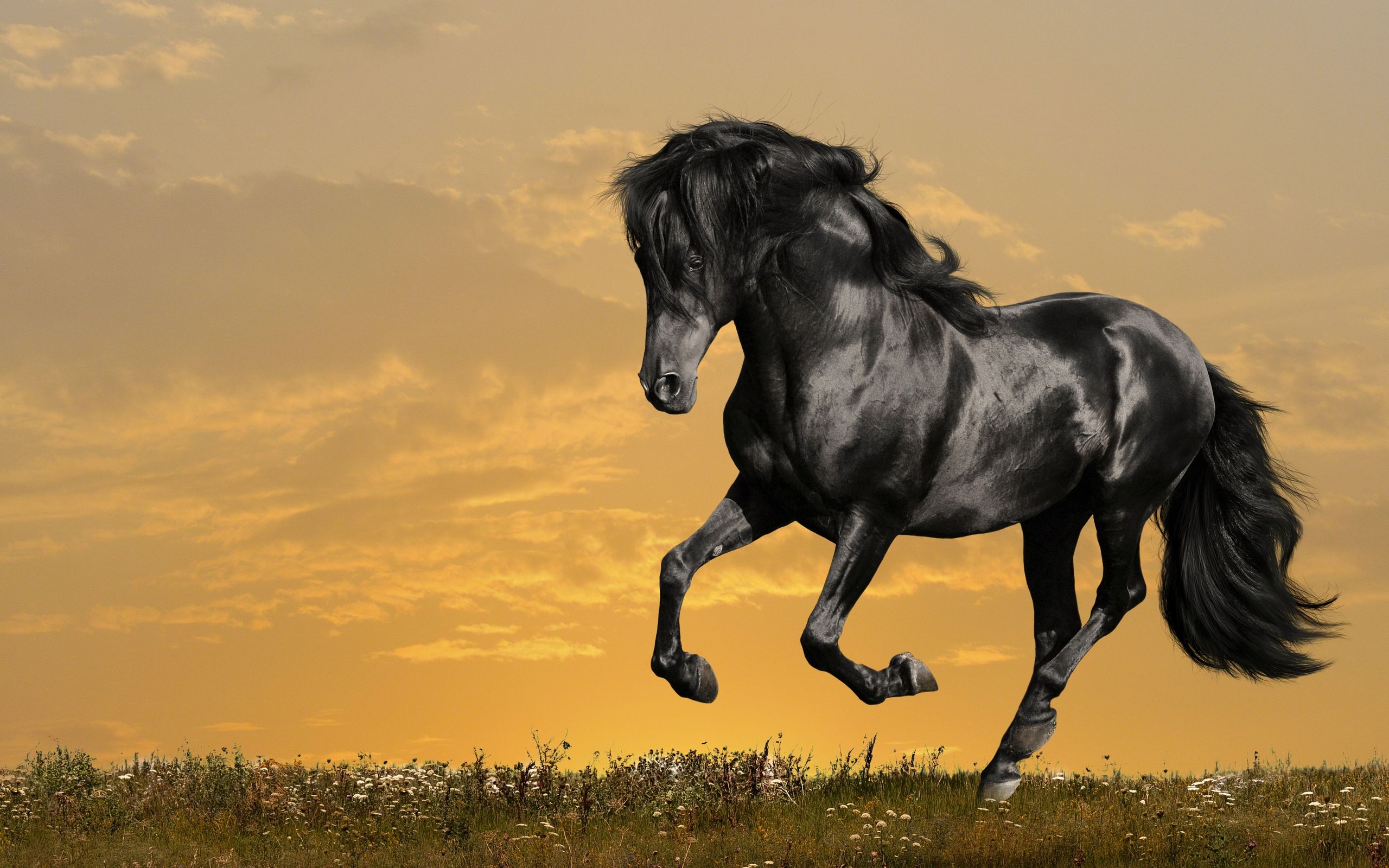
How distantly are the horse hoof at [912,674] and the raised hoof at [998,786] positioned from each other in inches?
39.9

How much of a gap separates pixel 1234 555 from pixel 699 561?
4005 millimetres

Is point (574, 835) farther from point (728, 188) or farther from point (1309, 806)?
point (1309, 806)

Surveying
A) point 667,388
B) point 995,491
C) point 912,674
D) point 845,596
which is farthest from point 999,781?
point 667,388

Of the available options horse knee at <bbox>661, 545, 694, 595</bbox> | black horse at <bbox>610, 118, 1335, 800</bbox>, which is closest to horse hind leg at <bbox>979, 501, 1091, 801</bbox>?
black horse at <bbox>610, 118, 1335, 800</bbox>

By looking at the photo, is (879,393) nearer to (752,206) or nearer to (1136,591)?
(752,206)

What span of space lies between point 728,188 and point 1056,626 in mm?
3870

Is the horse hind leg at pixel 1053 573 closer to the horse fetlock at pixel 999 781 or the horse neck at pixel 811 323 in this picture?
the horse fetlock at pixel 999 781

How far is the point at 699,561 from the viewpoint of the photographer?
8.09 m

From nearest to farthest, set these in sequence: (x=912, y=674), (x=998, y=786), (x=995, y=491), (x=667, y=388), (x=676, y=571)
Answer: (x=667, y=388), (x=676, y=571), (x=912, y=674), (x=995, y=491), (x=998, y=786)

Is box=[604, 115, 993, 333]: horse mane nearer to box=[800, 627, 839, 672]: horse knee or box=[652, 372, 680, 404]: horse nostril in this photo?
box=[652, 372, 680, 404]: horse nostril

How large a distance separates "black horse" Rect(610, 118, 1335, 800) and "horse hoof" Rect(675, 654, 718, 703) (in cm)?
1

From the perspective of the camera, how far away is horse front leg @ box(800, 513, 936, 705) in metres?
7.79

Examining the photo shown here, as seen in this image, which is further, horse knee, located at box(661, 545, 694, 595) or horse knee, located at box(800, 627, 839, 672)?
horse knee, located at box(661, 545, 694, 595)

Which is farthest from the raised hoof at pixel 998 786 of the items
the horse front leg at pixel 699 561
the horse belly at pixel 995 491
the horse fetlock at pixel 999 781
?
the horse front leg at pixel 699 561
